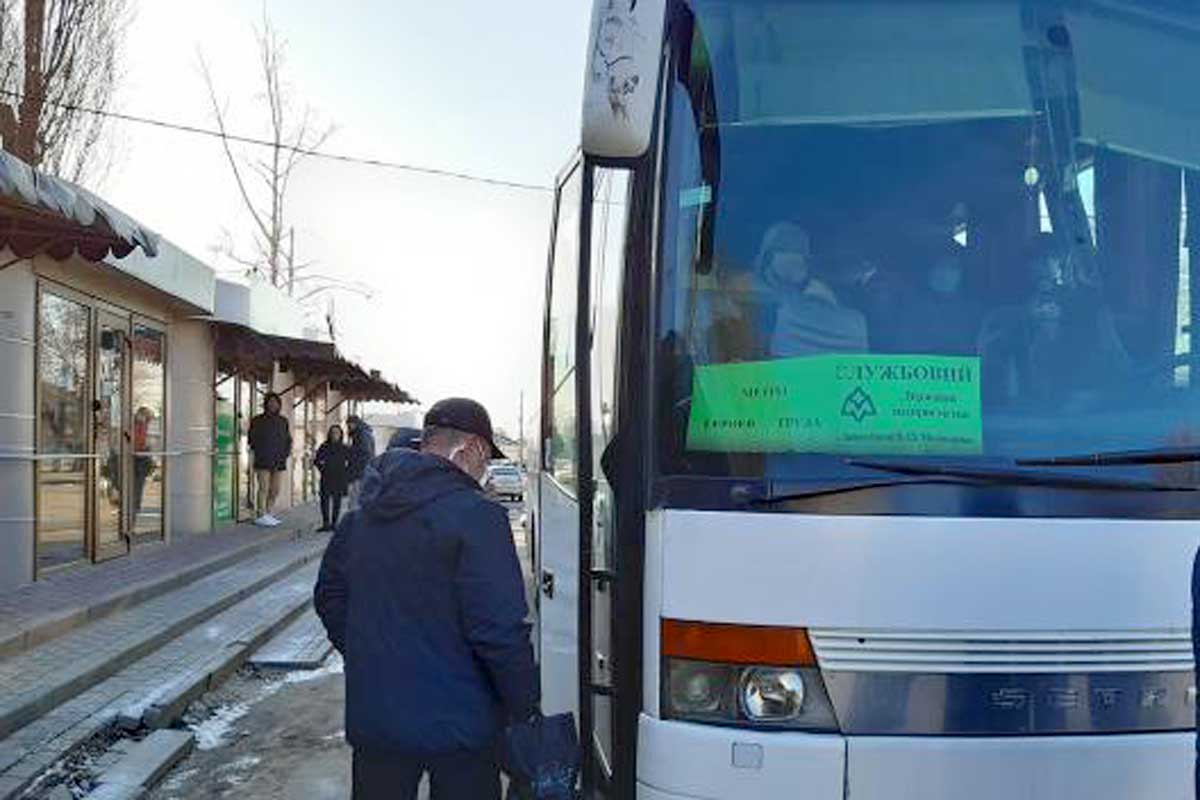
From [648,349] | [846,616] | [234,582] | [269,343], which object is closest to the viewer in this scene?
[846,616]

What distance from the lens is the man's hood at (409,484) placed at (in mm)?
3307

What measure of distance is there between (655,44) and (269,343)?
16.0 meters

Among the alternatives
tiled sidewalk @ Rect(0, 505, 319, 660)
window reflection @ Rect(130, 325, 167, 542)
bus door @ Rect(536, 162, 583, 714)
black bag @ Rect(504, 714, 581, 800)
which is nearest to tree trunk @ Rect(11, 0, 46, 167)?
window reflection @ Rect(130, 325, 167, 542)

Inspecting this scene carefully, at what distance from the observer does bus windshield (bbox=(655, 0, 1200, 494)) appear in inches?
117

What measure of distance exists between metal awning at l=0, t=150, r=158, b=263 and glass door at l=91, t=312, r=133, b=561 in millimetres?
3512

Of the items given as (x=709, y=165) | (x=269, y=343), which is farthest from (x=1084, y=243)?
(x=269, y=343)

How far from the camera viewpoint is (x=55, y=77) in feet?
56.1

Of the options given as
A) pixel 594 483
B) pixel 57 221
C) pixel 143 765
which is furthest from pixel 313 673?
pixel 594 483

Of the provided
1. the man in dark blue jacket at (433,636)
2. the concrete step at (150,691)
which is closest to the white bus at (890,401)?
the man in dark blue jacket at (433,636)

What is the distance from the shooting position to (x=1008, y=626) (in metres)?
2.85

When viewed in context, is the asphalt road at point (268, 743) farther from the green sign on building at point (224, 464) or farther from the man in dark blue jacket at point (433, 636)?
the green sign on building at point (224, 464)

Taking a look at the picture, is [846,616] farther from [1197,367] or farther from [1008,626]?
[1197,367]

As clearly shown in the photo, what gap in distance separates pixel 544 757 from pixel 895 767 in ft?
3.12

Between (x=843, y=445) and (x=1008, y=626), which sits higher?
(x=843, y=445)
